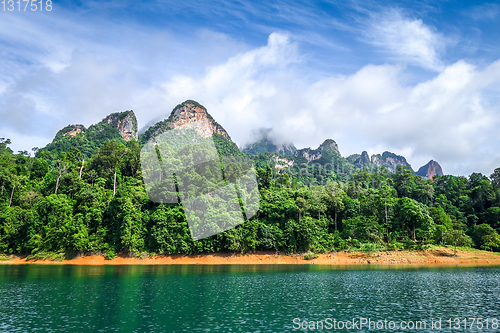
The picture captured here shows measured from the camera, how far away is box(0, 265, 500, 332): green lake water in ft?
50.1

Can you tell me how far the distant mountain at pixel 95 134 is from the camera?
341 ft

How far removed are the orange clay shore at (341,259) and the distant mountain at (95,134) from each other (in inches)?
2430

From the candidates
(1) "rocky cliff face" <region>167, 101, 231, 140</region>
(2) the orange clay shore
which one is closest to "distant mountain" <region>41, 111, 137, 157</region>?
(1) "rocky cliff face" <region>167, 101, 231, 140</region>

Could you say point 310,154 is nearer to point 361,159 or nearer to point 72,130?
point 361,159

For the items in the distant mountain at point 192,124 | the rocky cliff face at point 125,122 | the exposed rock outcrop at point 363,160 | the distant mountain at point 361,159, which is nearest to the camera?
the distant mountain at point 192,124

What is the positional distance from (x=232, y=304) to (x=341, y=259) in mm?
36634

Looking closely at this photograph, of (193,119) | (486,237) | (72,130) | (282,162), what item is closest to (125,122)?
(72,130)

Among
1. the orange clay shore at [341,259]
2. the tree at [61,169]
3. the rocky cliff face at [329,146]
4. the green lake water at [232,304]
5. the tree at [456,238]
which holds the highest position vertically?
the rocky cliff face at [329,146]

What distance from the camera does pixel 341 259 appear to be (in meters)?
52.4

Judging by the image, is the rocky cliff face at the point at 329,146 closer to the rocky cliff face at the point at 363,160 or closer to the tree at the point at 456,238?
the rocky cliff face at the point at 363,160

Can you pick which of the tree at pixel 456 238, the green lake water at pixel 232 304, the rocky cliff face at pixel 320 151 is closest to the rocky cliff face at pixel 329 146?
the rocky cliff face at pixel 320 151

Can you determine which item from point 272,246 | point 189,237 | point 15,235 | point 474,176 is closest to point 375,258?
point 272,246

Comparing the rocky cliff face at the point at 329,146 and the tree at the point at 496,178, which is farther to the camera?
the rocky cliff face at the point at 329,146

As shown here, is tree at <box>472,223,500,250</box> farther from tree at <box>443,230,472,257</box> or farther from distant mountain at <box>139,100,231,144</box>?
distant mountain at <box>139,100,231,144</box>
